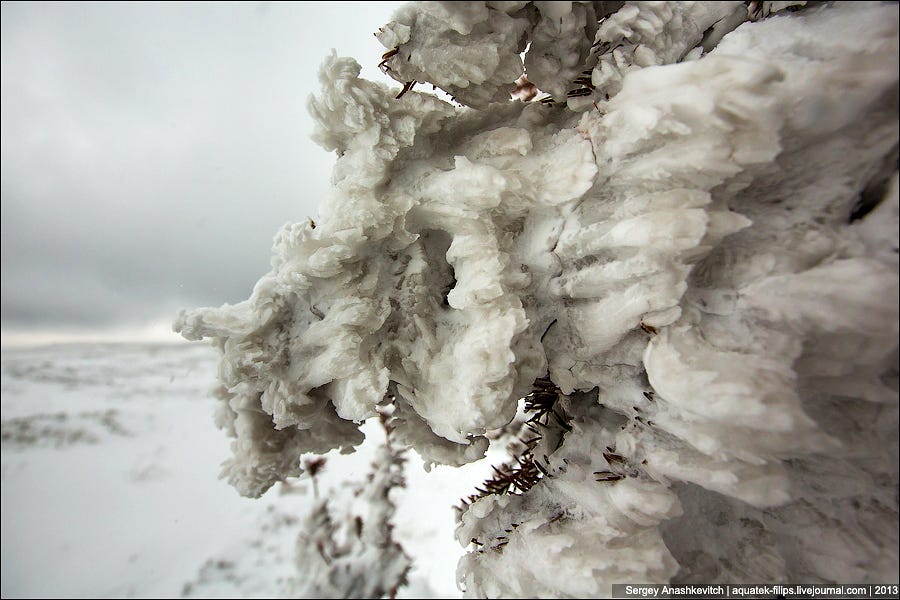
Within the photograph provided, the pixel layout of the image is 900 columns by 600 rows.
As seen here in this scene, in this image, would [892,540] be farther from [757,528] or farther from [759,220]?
[759,220]

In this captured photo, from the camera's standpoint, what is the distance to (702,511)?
1562mm

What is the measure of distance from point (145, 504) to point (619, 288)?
605 cm

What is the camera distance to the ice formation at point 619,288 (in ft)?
3.74

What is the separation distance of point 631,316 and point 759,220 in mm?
424

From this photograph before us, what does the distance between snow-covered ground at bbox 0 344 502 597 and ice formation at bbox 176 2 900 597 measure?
3655mm

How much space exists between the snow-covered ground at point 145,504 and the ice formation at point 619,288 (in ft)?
12.0

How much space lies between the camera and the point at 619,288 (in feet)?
4.55

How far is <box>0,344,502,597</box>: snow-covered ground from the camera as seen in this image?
194 inches

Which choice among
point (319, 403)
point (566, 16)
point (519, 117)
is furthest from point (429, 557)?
point (566, 16)
